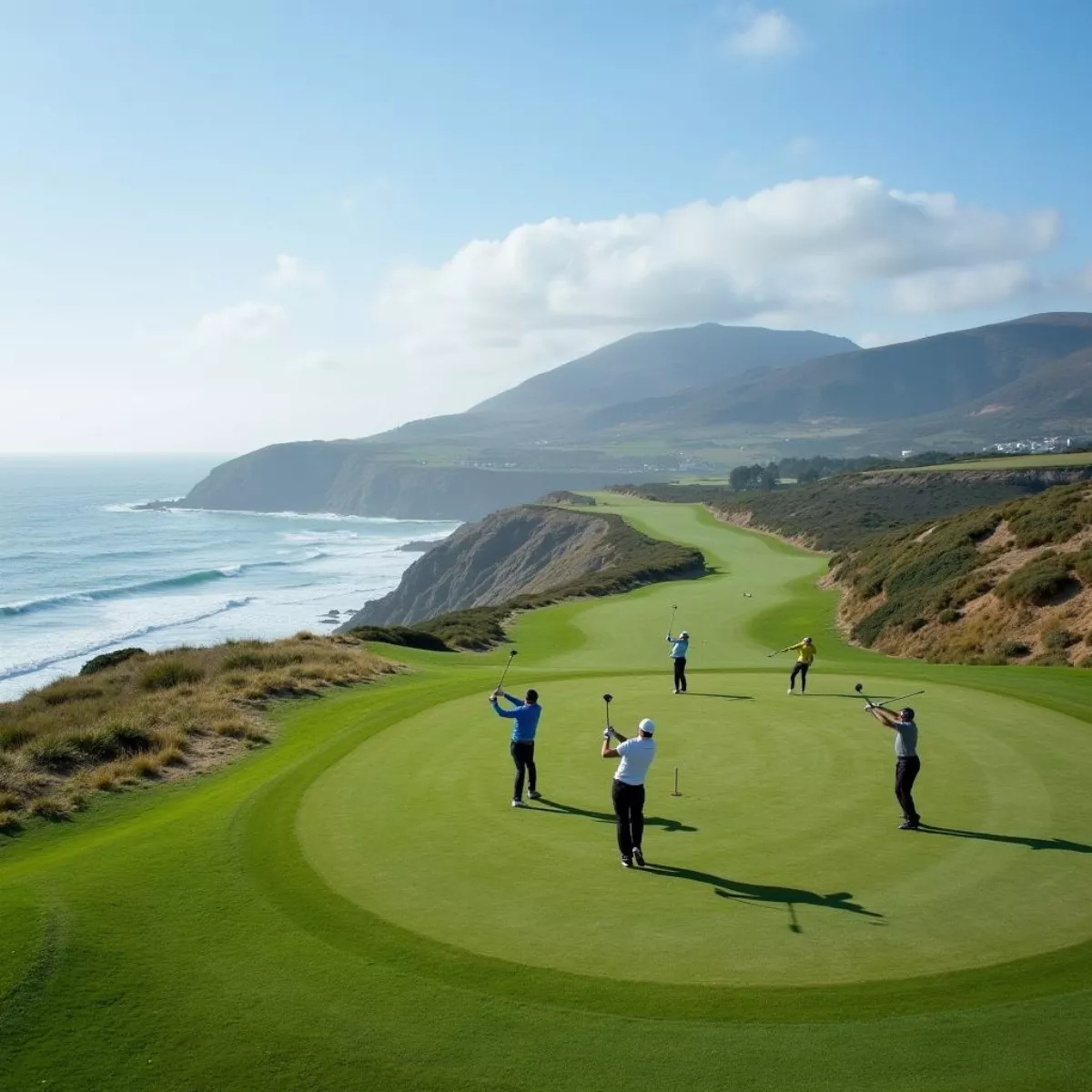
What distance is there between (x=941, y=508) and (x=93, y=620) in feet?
244

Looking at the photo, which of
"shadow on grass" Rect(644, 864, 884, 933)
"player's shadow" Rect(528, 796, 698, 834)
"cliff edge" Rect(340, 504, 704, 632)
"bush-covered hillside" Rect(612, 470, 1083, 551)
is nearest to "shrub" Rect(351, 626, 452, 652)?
"player's shadow" Rect(528, 796, 698, 834)

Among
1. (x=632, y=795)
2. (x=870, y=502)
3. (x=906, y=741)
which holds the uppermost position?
(x=870, y=502)

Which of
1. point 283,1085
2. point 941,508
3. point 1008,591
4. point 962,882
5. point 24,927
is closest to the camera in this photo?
point 283,1085

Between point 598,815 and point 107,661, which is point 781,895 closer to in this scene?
point 598,815

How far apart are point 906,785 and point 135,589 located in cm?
9799

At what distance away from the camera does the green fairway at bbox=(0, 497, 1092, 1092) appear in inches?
294

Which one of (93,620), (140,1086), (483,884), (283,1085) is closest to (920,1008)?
(483,884)

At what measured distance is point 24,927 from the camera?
→ 9500mm

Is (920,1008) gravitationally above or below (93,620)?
above

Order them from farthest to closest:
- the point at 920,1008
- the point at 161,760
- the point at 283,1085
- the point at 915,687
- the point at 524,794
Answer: the point at 915,687, the point at 161,760, the point at 524,794, the point at 920,1008, the point at 283,1085

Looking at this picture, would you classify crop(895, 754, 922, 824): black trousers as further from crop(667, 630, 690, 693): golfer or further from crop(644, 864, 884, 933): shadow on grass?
crop(667, 630, 690, 693): golfer

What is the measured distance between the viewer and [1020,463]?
9638 centimetres

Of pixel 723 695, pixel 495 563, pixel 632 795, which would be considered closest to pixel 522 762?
pixel 632 795

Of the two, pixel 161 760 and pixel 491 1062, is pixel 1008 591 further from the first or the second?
pixel 491 1062
